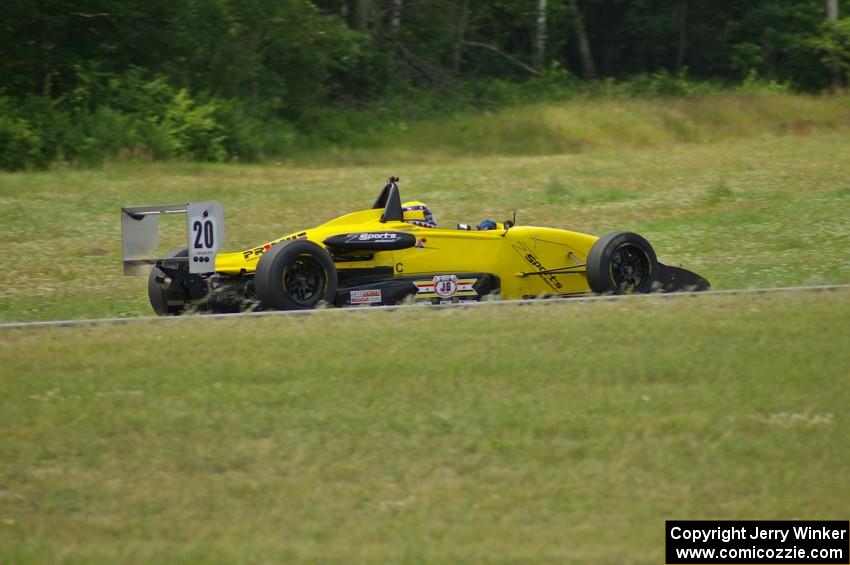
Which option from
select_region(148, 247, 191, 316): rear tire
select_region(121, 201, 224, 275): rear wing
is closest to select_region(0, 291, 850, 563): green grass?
select_region(121, 201, 224, 275): rear wing

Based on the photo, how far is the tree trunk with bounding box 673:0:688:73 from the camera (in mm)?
52906

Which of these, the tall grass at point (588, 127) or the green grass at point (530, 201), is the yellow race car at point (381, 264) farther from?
the tall grass at point (588, 127)

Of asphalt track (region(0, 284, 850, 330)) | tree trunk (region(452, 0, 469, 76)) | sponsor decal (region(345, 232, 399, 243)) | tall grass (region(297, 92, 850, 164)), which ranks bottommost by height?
asphalt track (region(0, 284, 850, 330))

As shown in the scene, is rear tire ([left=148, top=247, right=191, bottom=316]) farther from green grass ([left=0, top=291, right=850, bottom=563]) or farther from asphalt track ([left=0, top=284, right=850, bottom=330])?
green grass ([left=0, top=291, right=850, bottom=563])

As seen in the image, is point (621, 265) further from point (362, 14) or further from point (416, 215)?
point (362, 14)

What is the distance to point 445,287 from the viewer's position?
510 inches

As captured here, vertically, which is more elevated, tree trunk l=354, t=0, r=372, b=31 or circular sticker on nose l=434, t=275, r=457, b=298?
tree trunk l=354, t=0, r=372, b=31

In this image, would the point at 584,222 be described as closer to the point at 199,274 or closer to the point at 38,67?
the point at 199,274

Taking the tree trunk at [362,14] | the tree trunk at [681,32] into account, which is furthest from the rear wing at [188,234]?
the tree trunk at [681,32]

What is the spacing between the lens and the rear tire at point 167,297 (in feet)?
41.4

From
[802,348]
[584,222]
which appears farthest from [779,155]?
[802,348]

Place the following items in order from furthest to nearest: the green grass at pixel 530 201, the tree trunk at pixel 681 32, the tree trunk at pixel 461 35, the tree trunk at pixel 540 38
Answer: the tree trunk at pixel 681 32, the tree trunk at pixel 540 38, the tree trunk at pixel 461 35, the green grass at pixel 530 201

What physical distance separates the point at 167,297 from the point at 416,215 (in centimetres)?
266

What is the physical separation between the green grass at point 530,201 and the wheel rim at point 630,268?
2407 millimetres
